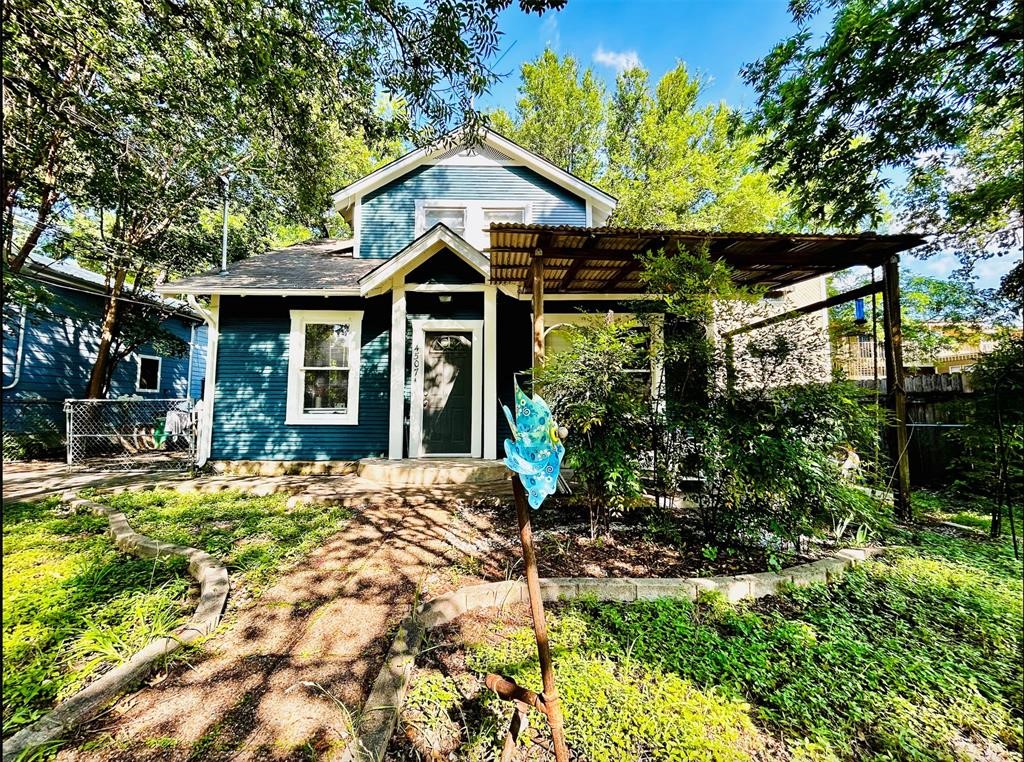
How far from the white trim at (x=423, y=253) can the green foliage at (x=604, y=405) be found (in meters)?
3.23

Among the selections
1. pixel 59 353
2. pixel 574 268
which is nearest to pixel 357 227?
pixel 574 268

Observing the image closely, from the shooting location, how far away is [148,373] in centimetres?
1298

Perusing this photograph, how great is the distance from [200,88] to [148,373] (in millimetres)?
10204

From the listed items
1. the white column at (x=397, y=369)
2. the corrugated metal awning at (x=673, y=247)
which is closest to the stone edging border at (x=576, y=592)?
the corrugated metal awning at (x=673, y=247)

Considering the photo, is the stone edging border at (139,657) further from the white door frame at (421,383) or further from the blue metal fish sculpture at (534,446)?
the white door frame at (421,383)

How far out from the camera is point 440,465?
648cm

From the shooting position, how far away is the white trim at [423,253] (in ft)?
22.4

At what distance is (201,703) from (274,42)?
5.70m

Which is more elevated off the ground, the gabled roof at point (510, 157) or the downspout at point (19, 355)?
the gabled roof at point (510, 157)

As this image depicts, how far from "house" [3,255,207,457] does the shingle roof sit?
437 cm

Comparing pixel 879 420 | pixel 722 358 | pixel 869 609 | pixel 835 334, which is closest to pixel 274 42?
pixel 722 358

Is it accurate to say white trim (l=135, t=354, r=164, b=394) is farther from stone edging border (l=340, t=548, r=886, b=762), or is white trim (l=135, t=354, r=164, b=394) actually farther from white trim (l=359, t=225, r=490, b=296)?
stone edging border (l=340, t=548, r=886, b=762)

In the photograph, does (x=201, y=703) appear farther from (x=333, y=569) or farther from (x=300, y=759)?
(x=333, y=569)

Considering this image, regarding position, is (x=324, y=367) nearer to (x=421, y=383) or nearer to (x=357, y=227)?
(x=421, y=383)
